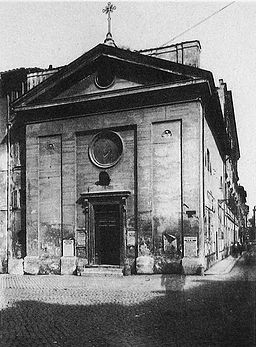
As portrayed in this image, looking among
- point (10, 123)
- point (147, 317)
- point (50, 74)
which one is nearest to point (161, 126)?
point (50, 74)

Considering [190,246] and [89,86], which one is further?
[89,86]

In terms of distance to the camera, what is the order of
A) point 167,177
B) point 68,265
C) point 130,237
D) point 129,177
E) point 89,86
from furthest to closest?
point 89,86, point 68,265, point 129,177, point 130,237, point 167,177

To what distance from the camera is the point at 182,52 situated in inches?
713

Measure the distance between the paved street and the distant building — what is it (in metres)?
3.01

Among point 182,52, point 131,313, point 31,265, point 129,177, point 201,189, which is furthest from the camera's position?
point 31,265

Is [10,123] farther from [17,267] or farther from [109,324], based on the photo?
[109,324]

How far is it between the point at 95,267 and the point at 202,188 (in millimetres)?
5694

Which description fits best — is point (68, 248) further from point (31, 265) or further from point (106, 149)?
point (106, 149)

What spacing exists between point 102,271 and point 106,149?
5293mm

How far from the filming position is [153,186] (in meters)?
17.4

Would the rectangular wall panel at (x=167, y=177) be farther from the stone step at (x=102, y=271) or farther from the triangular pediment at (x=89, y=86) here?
the triangular pediment at (x=89, y=86)

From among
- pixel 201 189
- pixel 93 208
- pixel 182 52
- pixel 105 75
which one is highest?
pixel 182 52

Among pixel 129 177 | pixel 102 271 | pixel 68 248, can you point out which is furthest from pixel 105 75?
pixel 102 271

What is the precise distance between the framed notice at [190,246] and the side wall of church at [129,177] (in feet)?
0.80
